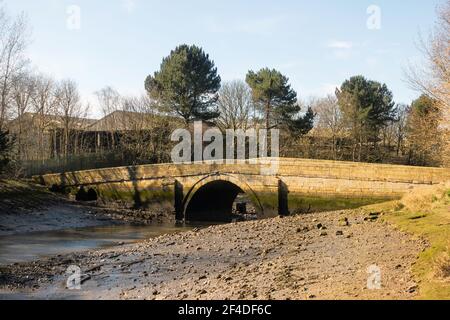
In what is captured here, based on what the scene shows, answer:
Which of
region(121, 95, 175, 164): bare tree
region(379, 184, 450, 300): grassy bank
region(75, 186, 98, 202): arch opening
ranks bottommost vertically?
region(75, 186, 98, 202): arch opening

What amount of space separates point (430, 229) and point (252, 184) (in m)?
15.8

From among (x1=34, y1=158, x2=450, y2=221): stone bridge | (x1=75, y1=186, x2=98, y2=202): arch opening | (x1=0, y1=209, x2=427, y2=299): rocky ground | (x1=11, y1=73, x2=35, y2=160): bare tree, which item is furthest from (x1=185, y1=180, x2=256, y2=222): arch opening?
(x1=11, y1=73, x2=35, y2=160): bare tree

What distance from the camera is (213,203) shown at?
105 ft

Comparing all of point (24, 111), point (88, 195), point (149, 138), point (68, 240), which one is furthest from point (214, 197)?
point (24, 111)

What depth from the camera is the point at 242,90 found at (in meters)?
54.8

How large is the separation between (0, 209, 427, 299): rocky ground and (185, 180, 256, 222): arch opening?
12.4 meters

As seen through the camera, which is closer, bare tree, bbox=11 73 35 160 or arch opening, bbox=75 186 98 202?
arch opening, bbox=75 186 98 202

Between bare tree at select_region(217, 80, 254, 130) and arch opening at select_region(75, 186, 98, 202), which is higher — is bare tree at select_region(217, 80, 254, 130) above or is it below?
above

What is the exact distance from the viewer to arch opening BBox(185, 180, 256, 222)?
97.7ft

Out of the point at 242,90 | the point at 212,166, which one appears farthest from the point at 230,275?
the point at 242,90

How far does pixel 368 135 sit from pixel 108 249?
119ft

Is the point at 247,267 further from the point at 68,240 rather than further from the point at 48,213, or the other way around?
the point at 48,213

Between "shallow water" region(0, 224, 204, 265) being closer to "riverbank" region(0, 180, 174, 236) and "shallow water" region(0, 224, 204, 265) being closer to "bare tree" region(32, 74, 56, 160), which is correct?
"riverbank" region(0, 180, 174, 236)
